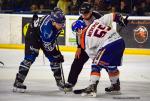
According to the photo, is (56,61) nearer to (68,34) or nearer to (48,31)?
(48,31)

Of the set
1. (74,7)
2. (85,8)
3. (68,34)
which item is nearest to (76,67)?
(85,8)

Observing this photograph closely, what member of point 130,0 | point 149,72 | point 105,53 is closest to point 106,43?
point 105,53

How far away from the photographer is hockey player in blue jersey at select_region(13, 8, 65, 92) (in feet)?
22.5

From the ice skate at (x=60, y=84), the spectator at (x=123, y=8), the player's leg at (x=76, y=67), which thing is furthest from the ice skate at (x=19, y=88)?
the spectator at (x=123, y=8)

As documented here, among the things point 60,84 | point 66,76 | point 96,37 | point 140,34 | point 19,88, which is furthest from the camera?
point 140,34

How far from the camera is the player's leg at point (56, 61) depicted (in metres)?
7.05

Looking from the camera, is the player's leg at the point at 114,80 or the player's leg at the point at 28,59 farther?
the player's leg at the point at 28,59

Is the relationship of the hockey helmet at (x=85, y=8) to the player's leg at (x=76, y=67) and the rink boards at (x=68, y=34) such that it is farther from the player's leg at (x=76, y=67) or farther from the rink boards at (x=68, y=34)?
the rink boards at (x=68, y=34)

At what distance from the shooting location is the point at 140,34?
11844 mm

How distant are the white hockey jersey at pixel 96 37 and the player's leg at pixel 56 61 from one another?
2.00 feet

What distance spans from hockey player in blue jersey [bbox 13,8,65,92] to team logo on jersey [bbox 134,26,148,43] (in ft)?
16.0

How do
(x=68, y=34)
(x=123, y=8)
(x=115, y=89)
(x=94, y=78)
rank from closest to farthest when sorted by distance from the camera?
(x=94, y=78) < (x=115, y=89) < (x=68, y=34) < (x=123, y=8)

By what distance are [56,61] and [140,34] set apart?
5.04 meters

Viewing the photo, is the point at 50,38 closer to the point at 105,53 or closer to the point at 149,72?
the point at 105,53
